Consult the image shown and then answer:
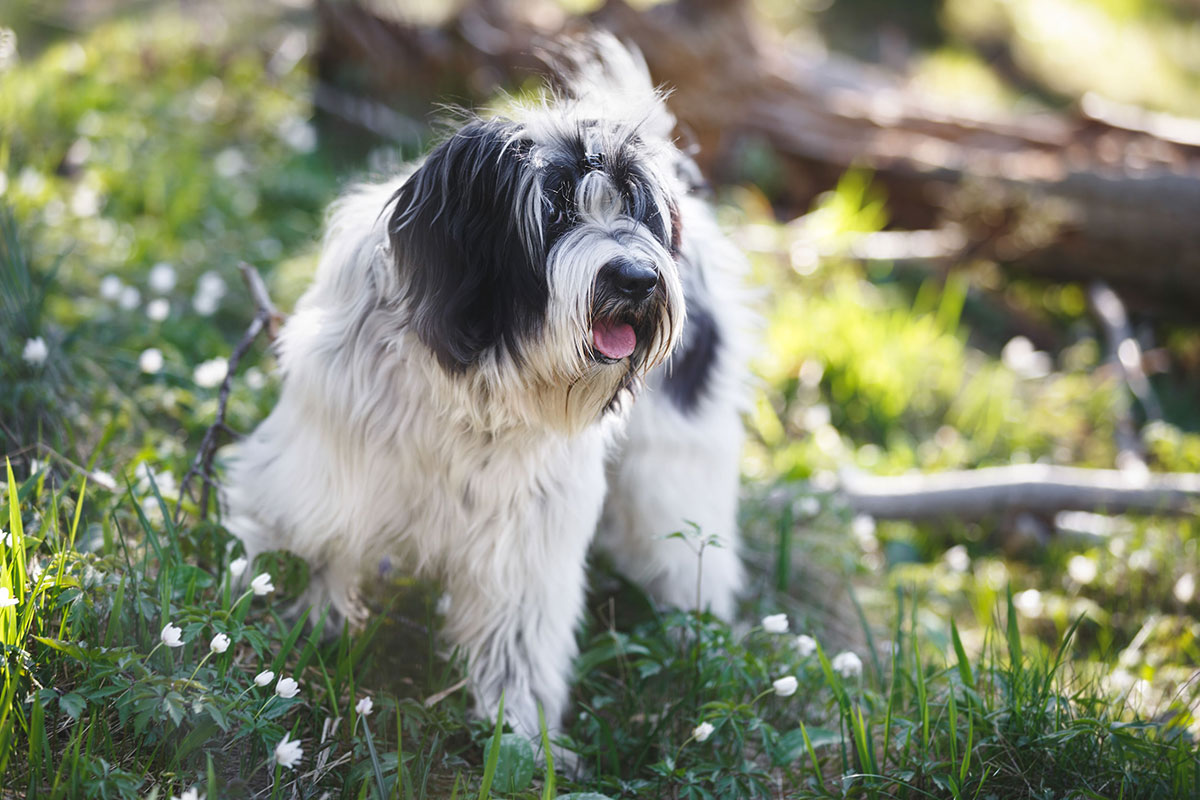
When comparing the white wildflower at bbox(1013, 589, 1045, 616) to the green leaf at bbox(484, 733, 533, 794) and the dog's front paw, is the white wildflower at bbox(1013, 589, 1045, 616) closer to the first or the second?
the green leaf at bbox(484, 733, 533, 794)

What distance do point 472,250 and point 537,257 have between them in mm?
133

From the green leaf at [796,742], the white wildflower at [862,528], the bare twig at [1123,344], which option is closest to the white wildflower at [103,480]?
the green leaf at [796,742]

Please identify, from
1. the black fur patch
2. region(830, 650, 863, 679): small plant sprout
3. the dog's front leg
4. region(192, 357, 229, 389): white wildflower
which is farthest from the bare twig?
region(192, 357, 229, 389): white wildflower

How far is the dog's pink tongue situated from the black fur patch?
2.19ft

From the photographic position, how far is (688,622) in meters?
2.63

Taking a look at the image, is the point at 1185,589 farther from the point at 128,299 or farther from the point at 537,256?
the point at 128,299

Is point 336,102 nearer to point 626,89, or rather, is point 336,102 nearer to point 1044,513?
point 626,89

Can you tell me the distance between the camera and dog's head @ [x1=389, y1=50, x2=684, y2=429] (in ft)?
6.77

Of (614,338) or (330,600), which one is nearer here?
(614,338)

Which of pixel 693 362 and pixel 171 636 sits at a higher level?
pixel 693 362

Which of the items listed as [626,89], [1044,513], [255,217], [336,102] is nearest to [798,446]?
[1044,513]

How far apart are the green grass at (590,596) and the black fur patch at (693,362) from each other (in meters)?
0.62

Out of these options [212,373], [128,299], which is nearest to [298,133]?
[128,299]

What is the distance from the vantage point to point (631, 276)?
2033 mm
